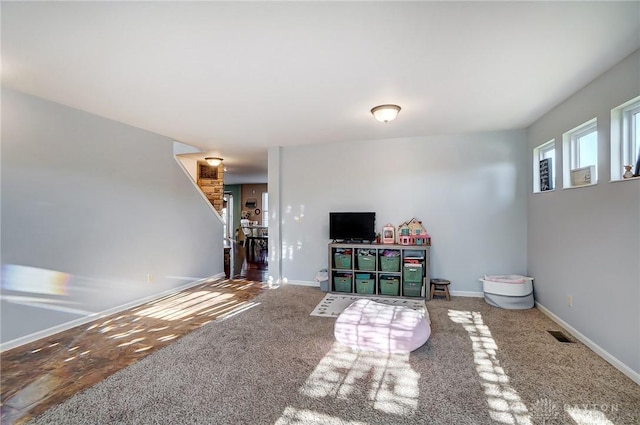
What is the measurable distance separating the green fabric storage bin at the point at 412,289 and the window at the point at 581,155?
220 centimetres

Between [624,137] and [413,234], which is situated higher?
[624,137]

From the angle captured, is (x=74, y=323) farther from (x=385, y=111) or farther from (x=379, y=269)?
(x=385, y=111)

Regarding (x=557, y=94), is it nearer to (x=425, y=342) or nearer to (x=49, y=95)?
(x=425, y=342)

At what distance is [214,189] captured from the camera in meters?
6.79

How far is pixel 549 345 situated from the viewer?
2.79m

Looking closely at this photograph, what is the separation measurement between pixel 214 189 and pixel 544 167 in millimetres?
6150

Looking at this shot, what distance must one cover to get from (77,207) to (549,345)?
17.2 ft

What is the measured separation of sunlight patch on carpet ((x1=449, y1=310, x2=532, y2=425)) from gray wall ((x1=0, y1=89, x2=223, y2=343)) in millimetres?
4214

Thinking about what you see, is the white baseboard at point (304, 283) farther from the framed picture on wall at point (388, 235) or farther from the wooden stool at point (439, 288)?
the wooden stool at point (439, 288)

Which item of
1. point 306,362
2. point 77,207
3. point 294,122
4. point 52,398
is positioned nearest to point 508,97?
point 294,122

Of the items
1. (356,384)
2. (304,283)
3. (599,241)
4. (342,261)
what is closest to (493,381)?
(356,384)

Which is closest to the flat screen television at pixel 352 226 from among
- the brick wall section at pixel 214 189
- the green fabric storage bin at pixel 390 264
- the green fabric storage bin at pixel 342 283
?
the green fabric storage bin at pixel 390 264

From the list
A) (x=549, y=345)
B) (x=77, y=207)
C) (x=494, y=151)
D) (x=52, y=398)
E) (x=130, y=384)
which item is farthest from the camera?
(x=494, y=151)

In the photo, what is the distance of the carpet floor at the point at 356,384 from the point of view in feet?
6.08
